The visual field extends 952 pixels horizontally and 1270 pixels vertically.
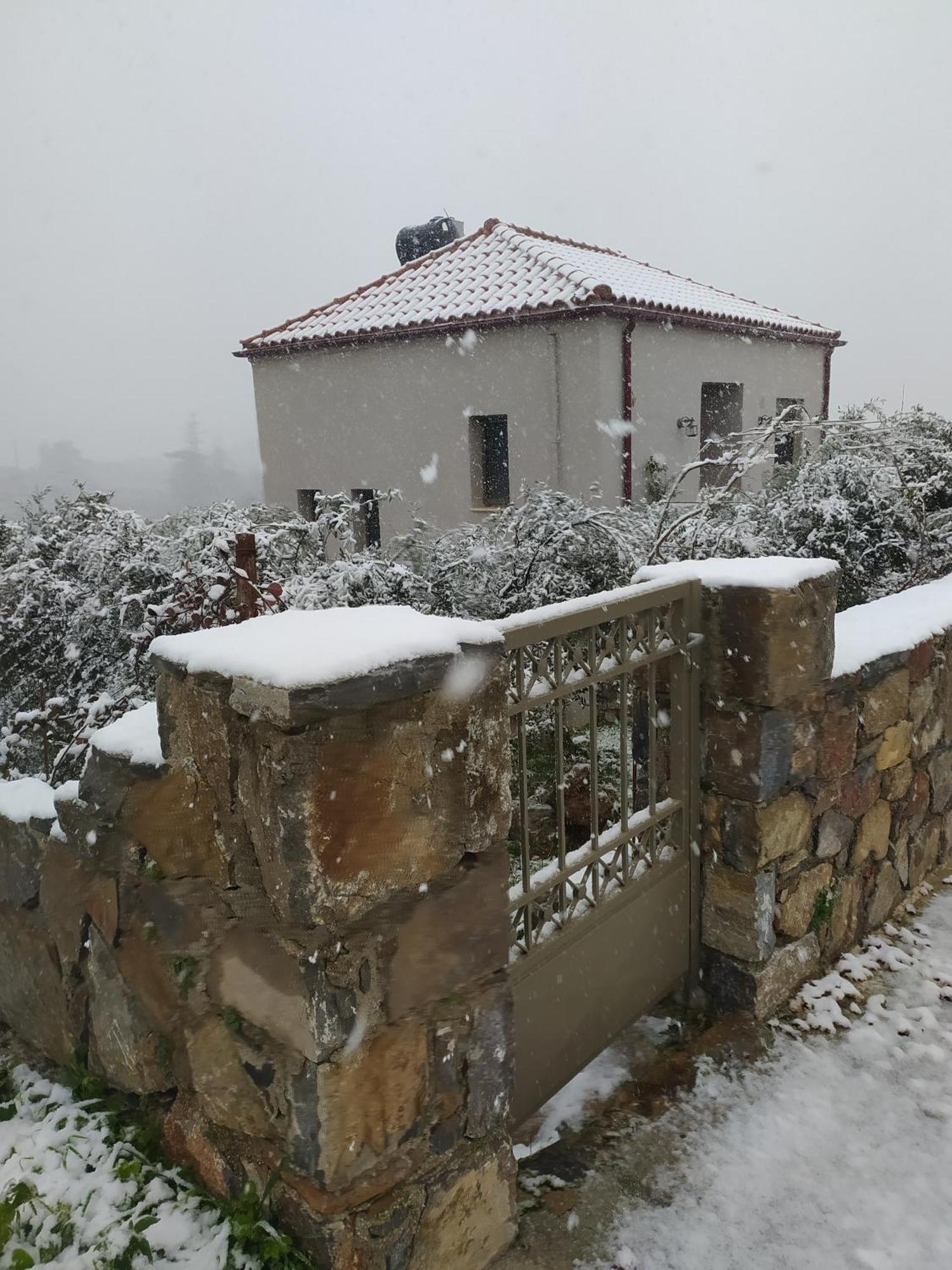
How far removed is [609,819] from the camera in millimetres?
4012

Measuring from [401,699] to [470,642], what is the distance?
0.63 feet

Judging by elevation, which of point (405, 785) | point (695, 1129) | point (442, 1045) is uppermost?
point (405, 785)

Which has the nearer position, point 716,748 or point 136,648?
point 716,748

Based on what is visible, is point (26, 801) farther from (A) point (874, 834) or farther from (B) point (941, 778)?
(B) point (941, 778)

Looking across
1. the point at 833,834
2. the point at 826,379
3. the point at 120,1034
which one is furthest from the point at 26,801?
the point at 826,379

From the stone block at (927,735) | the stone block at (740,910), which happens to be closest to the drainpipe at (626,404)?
the stone block at (927,735)

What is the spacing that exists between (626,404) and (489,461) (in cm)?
222

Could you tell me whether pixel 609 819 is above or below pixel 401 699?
below

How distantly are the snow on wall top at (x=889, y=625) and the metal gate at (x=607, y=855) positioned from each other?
0.60 metres

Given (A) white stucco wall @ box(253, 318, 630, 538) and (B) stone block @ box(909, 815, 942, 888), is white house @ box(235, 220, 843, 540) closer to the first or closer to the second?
(A) white stucco wall @ box(253, 318, 630, 538)

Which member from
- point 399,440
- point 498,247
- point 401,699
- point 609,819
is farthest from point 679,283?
point 401,699

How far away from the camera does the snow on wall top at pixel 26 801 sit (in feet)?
7.09

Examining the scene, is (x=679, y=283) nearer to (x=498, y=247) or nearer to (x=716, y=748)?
(x=498, y=247)

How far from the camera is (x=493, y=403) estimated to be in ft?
37.2
